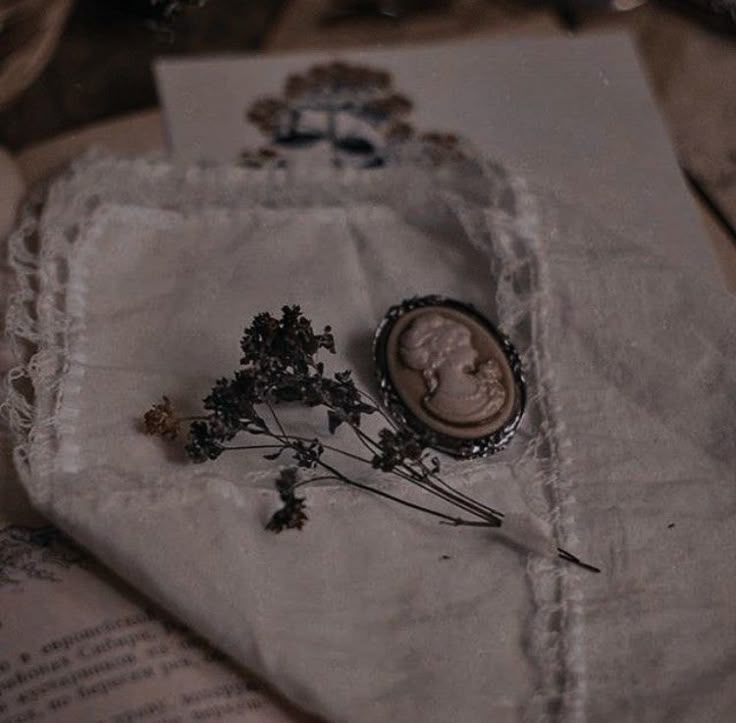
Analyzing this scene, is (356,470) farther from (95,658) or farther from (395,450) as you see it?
(95,658)

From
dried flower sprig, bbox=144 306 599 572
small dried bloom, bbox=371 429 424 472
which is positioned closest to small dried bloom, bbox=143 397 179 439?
dried flower sprig, bbox=144 306 599 572

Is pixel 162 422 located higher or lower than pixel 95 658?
higher

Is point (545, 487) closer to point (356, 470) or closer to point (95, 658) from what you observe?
point (356, 470)

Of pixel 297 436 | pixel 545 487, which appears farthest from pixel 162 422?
pixel 545 487

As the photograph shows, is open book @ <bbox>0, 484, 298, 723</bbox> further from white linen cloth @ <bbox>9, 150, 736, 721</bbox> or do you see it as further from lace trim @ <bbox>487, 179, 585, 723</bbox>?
lace trim @ <bbox>487, 179, 585, 723</bbox>

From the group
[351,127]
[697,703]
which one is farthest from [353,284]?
[697,703]

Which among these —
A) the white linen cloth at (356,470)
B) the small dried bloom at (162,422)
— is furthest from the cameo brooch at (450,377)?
the small dried bloom at (162,422)

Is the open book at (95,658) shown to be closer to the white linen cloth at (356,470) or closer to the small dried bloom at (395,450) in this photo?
the white linen cloth at (356,470)
